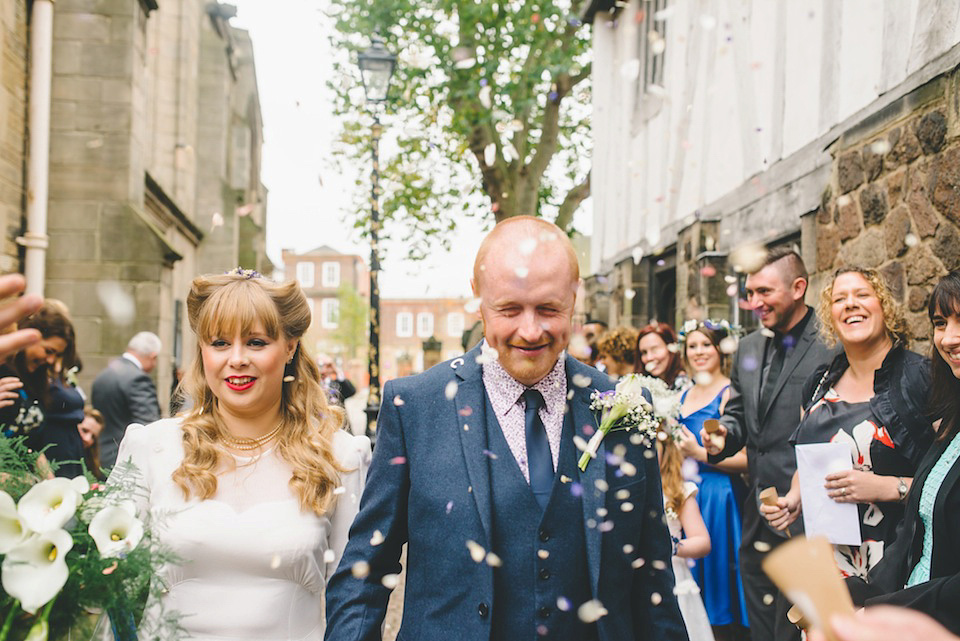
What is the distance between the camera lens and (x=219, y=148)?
66.0 ft

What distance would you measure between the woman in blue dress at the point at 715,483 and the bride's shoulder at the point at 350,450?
2020 millimetres

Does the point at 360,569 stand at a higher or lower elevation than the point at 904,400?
lower

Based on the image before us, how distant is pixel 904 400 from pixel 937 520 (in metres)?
1.06

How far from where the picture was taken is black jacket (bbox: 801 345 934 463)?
339cm

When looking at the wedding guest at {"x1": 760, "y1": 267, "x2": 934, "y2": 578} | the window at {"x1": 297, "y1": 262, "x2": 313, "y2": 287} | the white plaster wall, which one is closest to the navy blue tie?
the wedding guest at {"x1": 760, "y1": 267, "x2": 934, "y2": 578}

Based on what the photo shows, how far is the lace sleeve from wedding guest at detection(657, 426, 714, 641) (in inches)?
63.7

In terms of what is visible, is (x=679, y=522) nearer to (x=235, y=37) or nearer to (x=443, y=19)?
(x=443, y=19)

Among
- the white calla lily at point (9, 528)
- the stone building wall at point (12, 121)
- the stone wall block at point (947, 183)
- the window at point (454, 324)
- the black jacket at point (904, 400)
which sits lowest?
the white calla lily at point (9, 528)

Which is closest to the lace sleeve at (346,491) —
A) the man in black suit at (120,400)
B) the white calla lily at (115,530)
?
the white calla lily at (115,530)

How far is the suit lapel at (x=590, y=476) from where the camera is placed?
2.16 metres

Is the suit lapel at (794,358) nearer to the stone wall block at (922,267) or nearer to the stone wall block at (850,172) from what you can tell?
the stone wall block at (922,267)

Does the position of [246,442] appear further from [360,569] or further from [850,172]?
[850,172]

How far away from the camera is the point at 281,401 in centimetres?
309

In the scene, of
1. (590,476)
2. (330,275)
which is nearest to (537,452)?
(590,476)
